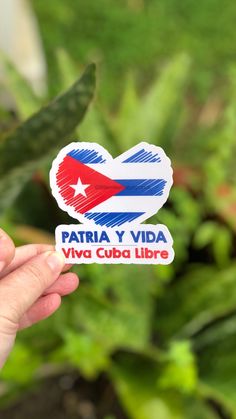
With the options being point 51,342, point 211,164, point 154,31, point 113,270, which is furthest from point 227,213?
point 154,31

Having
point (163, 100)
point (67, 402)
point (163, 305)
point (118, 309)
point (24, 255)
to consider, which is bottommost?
point (67, 402)

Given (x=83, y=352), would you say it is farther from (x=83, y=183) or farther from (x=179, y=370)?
(x=83, y=183)

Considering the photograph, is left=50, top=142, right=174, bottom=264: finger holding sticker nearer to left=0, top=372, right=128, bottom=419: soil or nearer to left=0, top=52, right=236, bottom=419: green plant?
left=0, top=52, right=236, bottom=419: green plant

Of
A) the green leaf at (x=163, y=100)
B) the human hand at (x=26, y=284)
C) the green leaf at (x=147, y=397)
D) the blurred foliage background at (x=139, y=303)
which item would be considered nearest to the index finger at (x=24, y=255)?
the human hand at (x=26, y=284)

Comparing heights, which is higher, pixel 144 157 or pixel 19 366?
pixel 144 157

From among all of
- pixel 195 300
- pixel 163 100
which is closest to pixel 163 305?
pixel 195 300

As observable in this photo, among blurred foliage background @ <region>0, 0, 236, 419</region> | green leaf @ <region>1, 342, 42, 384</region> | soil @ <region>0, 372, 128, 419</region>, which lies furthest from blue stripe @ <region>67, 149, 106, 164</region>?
soil @ <region>0, 372, 128, 419</region>

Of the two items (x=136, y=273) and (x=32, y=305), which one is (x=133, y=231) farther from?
(x=136, y=273)

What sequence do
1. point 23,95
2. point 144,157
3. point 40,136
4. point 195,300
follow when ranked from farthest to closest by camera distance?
1. point 195,300
2. point 23,95
3. point 40,136
4. point 144,157
